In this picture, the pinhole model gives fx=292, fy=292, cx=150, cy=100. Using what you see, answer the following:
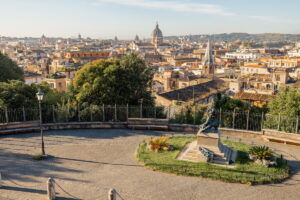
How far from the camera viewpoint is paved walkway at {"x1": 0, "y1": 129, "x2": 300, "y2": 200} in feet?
32.4

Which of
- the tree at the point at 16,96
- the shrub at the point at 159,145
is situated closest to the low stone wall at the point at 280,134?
the shrub at the point at 159,145

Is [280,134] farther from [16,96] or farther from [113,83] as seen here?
[16,96]

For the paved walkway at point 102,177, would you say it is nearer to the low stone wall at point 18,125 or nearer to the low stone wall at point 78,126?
the low stone wall at point 18,125

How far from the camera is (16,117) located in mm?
17141

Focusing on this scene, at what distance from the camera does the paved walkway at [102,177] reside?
988 centimetres

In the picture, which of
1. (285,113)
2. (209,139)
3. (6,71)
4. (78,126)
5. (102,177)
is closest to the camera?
(102,177)

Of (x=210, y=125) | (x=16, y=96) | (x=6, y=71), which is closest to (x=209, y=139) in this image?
(x=210, y=125)

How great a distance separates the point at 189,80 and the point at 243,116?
4452cm

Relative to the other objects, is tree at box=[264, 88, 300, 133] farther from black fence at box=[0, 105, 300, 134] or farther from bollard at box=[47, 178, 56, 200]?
bollard at box=[47, 178, 56, 200]

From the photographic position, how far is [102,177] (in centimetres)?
1109

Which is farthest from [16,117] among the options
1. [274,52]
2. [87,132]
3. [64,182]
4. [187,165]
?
[274,52]

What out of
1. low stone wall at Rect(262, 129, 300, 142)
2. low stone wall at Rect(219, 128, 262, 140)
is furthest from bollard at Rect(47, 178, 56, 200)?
low stone wall at Rect(262, 129, 300, 142)

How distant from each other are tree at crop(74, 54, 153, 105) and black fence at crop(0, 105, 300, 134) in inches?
66.2

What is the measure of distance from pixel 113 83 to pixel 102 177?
10121 mm
